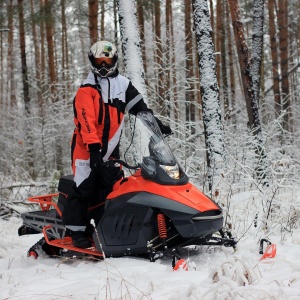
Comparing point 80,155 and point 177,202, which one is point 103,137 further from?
point 177,202

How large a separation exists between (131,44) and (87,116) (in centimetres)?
297

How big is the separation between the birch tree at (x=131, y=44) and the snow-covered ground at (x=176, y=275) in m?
2.72

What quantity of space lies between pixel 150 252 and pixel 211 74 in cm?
404

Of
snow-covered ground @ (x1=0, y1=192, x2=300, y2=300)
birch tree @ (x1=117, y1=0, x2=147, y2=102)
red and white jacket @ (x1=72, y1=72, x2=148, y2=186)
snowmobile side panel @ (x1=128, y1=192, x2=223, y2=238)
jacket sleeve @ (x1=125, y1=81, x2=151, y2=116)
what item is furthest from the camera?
birch tree @ (x1=117, y1=0, x2=147, y2=102)

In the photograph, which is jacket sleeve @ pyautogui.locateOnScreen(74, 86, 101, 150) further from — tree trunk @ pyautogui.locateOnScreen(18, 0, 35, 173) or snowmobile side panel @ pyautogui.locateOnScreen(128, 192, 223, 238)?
tree trunk @ pyautogui.locateOnScreen(18, 0, 35, 173)

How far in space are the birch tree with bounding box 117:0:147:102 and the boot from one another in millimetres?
2950

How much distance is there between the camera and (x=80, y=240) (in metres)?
4.34

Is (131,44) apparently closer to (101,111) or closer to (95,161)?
(101,111)

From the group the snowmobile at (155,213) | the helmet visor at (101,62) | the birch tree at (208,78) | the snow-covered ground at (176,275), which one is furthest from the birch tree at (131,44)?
the snow-covered ground at (176,275)

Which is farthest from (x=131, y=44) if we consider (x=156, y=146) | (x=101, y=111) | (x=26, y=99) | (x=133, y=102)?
(x=26, y=99)

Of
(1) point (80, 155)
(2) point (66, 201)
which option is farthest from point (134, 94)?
(2) point (66, 201)

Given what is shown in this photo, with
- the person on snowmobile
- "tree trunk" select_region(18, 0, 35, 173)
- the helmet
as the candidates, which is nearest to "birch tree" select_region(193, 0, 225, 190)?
the person on snowmobile

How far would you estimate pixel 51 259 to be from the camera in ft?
15.3

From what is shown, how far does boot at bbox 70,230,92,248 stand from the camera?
434 centimetres
